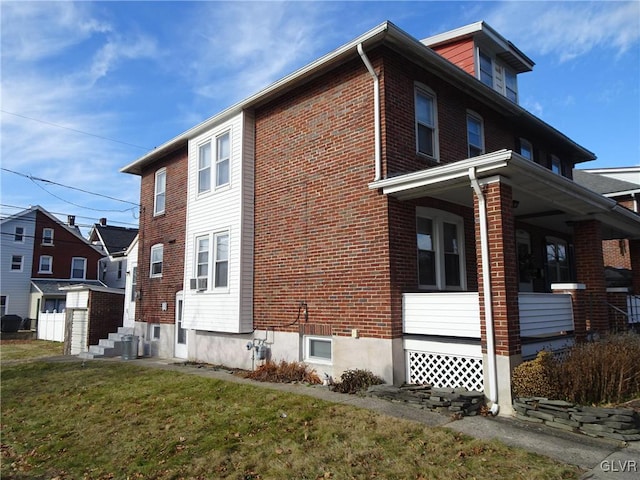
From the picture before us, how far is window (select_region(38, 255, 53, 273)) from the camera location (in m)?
35.9

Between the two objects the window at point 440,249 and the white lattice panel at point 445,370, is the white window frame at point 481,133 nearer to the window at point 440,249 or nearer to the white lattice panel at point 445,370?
the window at point 440,249

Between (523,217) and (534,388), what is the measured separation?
578cm

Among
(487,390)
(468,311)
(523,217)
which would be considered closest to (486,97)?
(523,217)

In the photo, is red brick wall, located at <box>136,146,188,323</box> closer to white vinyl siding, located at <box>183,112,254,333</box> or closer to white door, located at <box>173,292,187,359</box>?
white door, located at <box>173,292,187,359</box>

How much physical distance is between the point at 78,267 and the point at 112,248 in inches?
121

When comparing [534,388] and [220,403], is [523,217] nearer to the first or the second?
[534,388]

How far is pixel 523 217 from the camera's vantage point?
1144 centimetres

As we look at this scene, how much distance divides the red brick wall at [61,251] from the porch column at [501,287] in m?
37.5

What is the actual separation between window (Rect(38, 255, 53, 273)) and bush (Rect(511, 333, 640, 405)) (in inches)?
1506

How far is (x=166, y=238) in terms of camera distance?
Result: 16.0 meters

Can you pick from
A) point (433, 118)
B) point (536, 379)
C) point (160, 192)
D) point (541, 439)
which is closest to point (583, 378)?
point (536, 379)

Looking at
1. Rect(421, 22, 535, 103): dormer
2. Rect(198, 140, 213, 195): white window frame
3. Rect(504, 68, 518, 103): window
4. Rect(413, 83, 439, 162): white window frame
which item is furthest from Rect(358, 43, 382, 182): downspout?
Rect(504, 68, 518, 103): window

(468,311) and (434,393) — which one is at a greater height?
(468,311)

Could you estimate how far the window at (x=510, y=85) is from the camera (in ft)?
50.3
